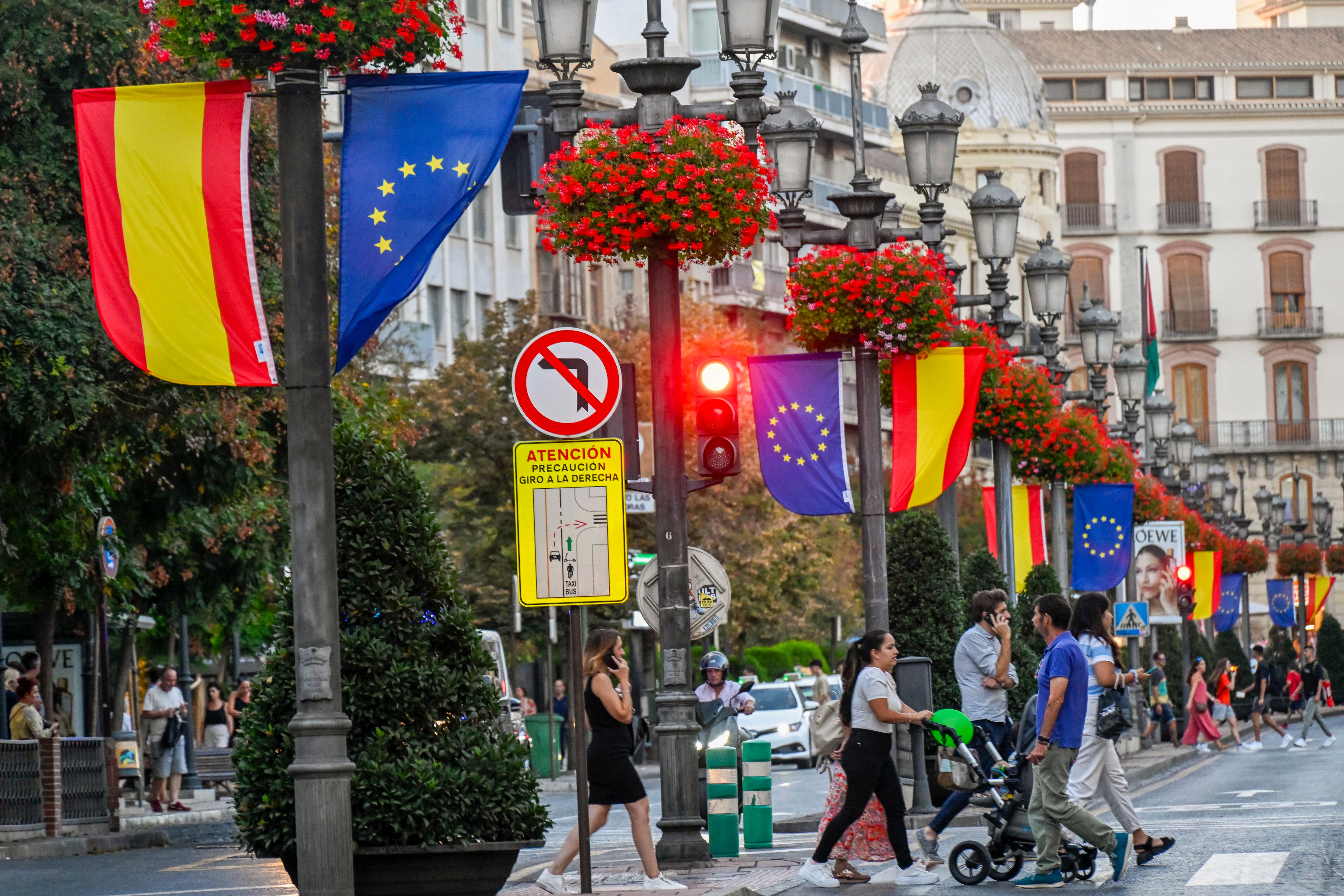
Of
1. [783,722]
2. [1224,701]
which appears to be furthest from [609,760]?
[1224,701]

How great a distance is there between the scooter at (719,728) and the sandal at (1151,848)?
5521 millimetres

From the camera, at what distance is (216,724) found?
37219mm

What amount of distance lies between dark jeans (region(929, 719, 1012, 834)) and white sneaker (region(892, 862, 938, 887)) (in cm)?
45

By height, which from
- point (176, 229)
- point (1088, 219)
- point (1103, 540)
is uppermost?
point (1088, 219)

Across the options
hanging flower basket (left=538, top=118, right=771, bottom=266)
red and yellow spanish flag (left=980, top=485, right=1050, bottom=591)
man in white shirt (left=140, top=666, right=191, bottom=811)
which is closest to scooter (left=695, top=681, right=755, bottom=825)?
hanging flower basket (left=538, top=118, right=771, bottom=266)

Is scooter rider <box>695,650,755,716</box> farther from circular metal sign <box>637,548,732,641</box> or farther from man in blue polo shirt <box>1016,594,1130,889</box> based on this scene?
man in blue polo shirt <box>1016,594,1130,889</box>

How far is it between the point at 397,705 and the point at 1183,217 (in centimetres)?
9181

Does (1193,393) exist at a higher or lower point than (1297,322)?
lower

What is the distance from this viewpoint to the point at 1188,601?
52000 mm

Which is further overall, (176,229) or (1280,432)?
(1280,432)

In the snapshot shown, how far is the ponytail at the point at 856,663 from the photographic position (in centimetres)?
1571

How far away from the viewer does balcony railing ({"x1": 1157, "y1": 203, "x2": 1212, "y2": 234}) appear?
3944 inches

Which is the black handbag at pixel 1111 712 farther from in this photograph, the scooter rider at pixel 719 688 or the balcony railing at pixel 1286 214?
the balcony railing at pixel 1286 214

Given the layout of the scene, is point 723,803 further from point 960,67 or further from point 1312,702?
point 960,67
